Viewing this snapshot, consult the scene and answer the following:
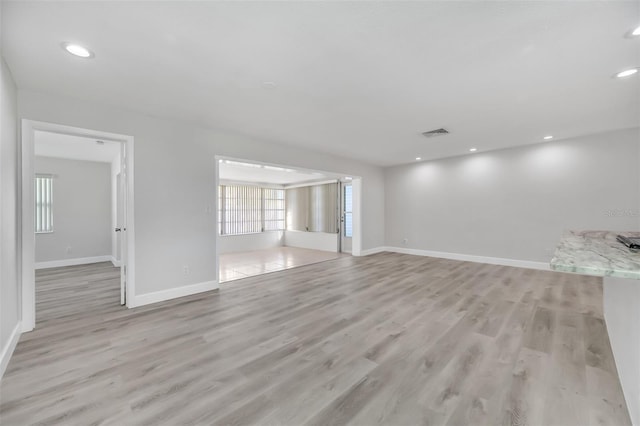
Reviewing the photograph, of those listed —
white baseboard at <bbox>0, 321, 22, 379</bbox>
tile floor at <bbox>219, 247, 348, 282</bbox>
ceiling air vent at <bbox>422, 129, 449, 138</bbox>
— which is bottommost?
tile floor at <bbox>219, 247, 348, 282</bbox>

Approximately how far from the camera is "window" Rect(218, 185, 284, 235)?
27.7 ft

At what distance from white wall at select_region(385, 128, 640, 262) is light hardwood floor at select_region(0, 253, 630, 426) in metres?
1.69

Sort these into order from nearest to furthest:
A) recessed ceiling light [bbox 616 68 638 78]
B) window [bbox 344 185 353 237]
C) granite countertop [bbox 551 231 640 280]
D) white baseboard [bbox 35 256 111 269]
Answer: granite countertop [bbox 551 231 640 280] → recessed ceiling light [bbox 616 68 638 78] → white baseboard [bbox 35 256 111 269] → window [bbox 344 185 353 237]

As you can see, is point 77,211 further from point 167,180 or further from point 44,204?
point 167,180

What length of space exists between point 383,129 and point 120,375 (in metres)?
4.27

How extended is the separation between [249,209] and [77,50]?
716 centimetres

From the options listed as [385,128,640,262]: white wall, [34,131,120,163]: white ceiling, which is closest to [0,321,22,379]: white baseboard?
[34,131,120,163]: white ceiling

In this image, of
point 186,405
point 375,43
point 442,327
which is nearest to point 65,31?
point 375,43

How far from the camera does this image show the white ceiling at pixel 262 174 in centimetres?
659

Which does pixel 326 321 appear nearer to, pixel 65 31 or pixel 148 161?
pixel 148 161

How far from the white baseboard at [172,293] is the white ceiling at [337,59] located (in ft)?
7.99

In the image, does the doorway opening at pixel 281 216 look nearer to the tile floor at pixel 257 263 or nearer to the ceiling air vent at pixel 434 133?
the tile floor at pixel 257 263

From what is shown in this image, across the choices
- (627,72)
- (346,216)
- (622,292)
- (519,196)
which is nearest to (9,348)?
(622,292)

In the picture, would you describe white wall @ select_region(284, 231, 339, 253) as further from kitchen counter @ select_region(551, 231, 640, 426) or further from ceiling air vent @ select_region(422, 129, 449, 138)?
kitchen counter @ select_region(551, 231, 640, 426)
